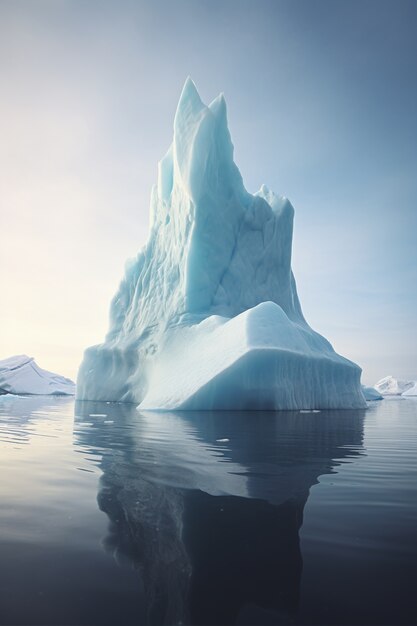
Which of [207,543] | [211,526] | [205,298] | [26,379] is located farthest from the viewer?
[26,379]

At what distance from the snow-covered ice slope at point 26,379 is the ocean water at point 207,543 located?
48.8 metres

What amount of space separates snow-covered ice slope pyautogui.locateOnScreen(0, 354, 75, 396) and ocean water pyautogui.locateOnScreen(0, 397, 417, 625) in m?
48.8

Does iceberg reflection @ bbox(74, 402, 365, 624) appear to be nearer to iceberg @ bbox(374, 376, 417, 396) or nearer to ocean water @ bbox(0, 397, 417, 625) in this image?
ocean water @ bbox(0, 397, 417, 625)

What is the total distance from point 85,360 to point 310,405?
12922 mm

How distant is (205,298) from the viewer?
17.5m

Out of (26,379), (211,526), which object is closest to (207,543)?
(211,526)

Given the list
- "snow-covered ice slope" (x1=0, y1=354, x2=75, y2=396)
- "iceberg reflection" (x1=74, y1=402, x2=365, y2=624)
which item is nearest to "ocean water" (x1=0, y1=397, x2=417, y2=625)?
"iceberg reflection" (x1=74, y1=402, x2=365, y2=624)

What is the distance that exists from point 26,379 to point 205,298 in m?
41.4

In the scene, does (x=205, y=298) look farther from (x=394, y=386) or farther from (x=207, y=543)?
(x=394, y=386)

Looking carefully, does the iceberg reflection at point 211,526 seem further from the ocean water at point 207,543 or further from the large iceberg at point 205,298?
the large iceberg at point 205,298

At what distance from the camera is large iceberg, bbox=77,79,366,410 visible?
40.7 ft

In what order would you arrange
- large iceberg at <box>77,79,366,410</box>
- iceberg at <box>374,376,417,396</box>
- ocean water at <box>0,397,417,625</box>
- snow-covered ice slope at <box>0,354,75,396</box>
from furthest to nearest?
iceberg at <box>374,376,417,396</box> < snow-covered ice slope at <box>0,354,75,396</box> < large iceberg at <box>77,79,366,410</box> < ocean water at <box>0,397,417,625</box>

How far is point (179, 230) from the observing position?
757 inches

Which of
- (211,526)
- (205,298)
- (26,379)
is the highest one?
(205,298)
